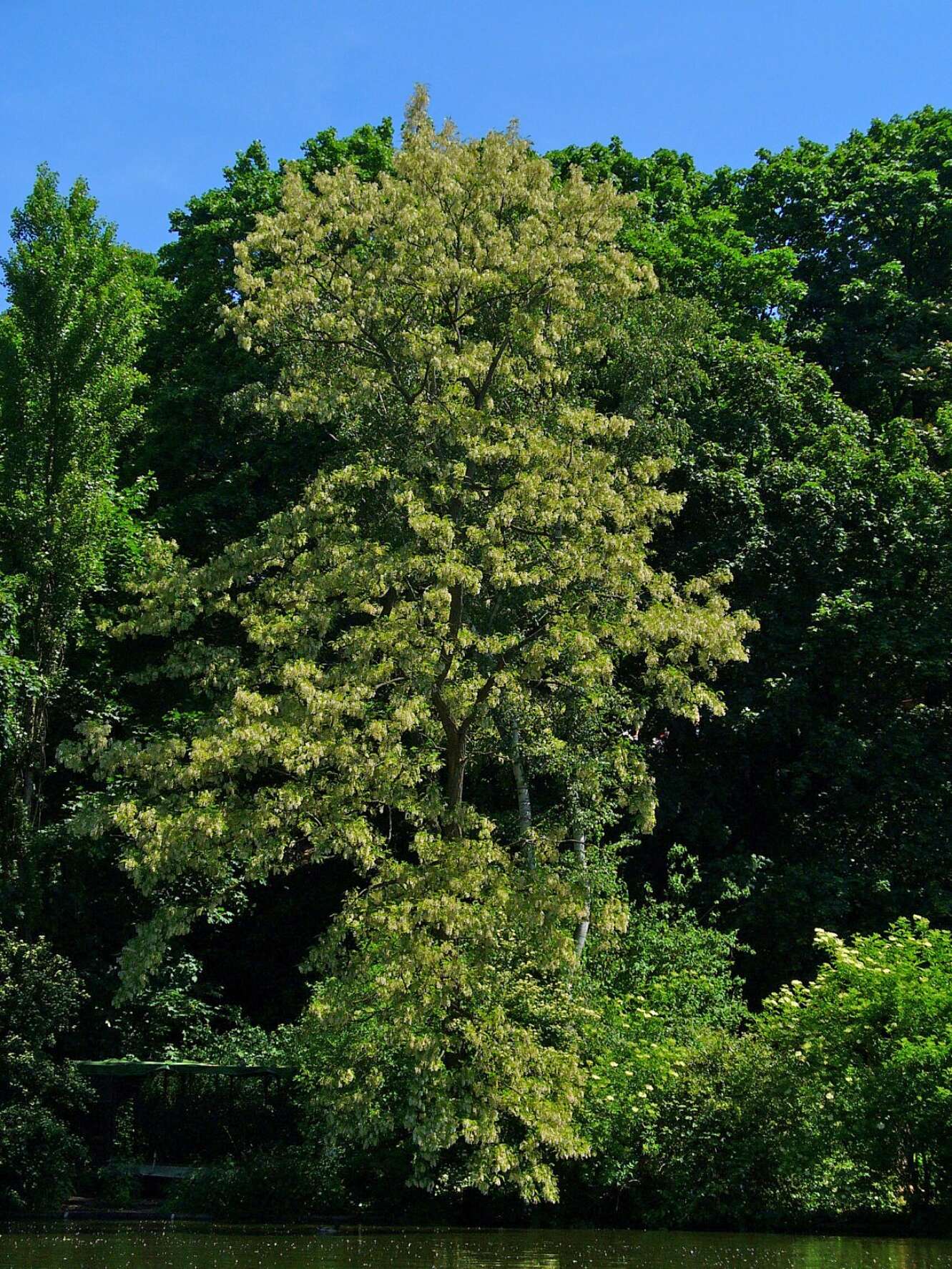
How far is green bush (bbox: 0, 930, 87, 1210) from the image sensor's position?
19.0 meters

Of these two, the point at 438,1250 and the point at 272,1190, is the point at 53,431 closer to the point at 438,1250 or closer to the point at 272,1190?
the point at 272,1190

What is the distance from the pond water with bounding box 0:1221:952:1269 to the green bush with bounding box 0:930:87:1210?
207cm

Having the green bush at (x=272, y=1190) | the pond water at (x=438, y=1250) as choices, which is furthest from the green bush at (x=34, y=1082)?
the pond water at (x=438, y=1250)

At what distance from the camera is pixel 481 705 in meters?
17.9

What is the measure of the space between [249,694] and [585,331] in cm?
871

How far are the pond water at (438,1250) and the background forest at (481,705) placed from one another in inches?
35.6

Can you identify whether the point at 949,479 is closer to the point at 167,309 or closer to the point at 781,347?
the point at 781,347

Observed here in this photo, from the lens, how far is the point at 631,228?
93.5ft

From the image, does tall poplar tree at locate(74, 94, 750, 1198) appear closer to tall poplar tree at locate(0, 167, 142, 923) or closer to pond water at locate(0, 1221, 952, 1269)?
pond water at locate(0, 1221, 952, 1269)

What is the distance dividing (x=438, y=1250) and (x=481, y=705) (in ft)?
21.2

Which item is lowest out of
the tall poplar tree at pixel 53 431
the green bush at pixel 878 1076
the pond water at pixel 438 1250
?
the pond water at pixel 438 1250

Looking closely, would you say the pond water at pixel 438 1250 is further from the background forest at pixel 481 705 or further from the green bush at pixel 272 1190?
the green bush at pixel 272 1190

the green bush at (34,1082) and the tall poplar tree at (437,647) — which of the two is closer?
the tall poplar tree at (437,647)

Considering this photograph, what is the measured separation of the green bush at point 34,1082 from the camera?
19031 millimetres
